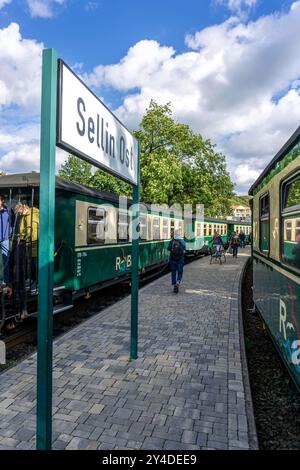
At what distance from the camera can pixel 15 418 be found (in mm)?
3199

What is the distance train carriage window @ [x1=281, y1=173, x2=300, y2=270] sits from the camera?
11.3 ft

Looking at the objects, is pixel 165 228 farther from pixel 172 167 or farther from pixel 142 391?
pixel 142 391

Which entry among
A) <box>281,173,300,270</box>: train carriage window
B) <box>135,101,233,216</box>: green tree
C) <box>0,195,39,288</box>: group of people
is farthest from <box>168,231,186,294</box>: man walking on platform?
<box>135,101,233,216</box>: green tree

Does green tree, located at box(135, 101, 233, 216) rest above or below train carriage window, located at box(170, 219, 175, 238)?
above

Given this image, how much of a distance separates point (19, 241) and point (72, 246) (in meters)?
1.51

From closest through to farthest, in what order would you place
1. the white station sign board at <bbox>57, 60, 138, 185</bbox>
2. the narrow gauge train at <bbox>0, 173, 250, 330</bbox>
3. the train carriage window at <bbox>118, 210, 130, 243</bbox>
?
the white station sign board at <bbox>57, 60, 138, 185</bbox> < the narrow gauge train at <bbox>0, 173, 250, 330</bbox> < the train carriage window at <bbox>118, 210, 130, 243</bbox>

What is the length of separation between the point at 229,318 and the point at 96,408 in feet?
14.0

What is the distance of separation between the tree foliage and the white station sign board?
16738 mm

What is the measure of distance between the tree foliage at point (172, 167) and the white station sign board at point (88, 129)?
16.7 meters

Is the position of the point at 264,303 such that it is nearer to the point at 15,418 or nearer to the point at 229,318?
the point at 229,318

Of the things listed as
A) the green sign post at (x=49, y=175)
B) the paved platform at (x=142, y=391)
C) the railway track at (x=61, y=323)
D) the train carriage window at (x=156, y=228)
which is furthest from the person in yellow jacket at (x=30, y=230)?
the train carriage window at (x=156, y=228)

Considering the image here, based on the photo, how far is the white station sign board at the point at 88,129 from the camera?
2.62 m

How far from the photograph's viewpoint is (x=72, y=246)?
7.03 metres

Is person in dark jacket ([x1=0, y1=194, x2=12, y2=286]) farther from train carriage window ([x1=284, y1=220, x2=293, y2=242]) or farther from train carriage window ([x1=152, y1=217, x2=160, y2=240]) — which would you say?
train carriage window ([x1=152, y1=217, x2=160, y2=240])
